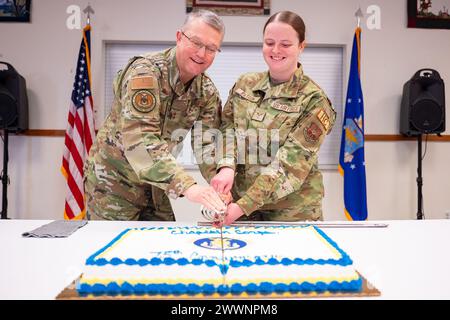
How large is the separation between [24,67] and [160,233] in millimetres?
3647

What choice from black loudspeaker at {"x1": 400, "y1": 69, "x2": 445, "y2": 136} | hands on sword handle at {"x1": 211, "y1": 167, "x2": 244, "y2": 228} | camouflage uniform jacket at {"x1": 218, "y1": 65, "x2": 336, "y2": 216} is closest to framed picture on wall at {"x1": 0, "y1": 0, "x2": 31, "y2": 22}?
camouflage uniform jacket at {"x1": 218, "y1": 65, "x2": 336, "y2": 216}

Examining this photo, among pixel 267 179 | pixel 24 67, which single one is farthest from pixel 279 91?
pixel 24 67

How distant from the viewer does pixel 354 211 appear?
3.94 meters

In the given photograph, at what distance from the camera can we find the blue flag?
12.8 feet

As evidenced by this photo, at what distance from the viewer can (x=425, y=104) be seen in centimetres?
389

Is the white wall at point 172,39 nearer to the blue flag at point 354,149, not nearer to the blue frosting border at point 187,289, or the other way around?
the blue flag at point 354,149

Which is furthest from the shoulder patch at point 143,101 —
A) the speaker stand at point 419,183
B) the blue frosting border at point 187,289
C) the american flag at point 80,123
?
the speaker stand at point 419,183

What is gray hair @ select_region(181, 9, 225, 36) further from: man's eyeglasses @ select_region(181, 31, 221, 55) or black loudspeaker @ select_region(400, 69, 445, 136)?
black loudspeaker @ select_region(400, 69, 445, 136)

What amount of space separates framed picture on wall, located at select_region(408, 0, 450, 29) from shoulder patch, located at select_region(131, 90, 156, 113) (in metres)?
3.66

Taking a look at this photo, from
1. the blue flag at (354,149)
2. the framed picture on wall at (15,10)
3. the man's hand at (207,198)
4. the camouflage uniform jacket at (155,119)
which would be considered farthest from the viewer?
the framed picture on wall at (15,10)

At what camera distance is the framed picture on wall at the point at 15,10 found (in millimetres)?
4098

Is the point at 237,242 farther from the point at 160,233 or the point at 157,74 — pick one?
the point at 157,74

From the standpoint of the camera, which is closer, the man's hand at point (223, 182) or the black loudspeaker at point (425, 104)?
the man's hand at point (223, 182)

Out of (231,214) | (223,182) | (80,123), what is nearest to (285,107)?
(223,182)
